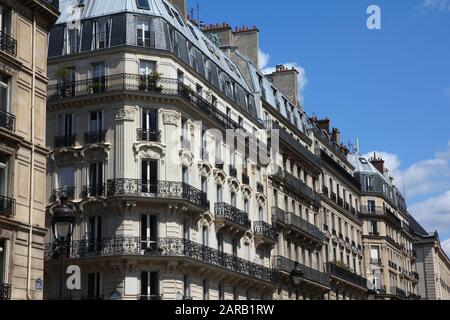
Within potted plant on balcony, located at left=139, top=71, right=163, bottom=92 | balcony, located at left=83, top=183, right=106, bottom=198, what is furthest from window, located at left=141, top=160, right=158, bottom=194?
potted plant on balcony, located at left=139, top=71, right=163, bottom=92

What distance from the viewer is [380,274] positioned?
Answer: 240 ft

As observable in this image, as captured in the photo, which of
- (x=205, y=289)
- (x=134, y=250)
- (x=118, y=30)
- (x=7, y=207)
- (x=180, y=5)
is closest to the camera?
(x=7, y=207)

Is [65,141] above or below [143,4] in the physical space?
below

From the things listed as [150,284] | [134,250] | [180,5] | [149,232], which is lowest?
[150,284]

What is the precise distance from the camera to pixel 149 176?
35.3 metres

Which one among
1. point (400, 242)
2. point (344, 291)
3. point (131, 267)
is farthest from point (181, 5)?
point (400, 242)

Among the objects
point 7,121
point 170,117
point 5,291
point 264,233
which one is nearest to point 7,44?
point 7,121

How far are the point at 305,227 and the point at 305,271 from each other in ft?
9.80

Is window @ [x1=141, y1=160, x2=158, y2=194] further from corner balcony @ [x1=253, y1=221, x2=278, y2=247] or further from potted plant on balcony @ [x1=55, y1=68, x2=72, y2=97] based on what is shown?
corner balcony @ [x1=253, y1=221, x2=278, y2=247]

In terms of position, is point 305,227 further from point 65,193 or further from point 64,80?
point 64,80

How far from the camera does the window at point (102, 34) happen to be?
36.5m

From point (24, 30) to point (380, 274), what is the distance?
54.9 m
